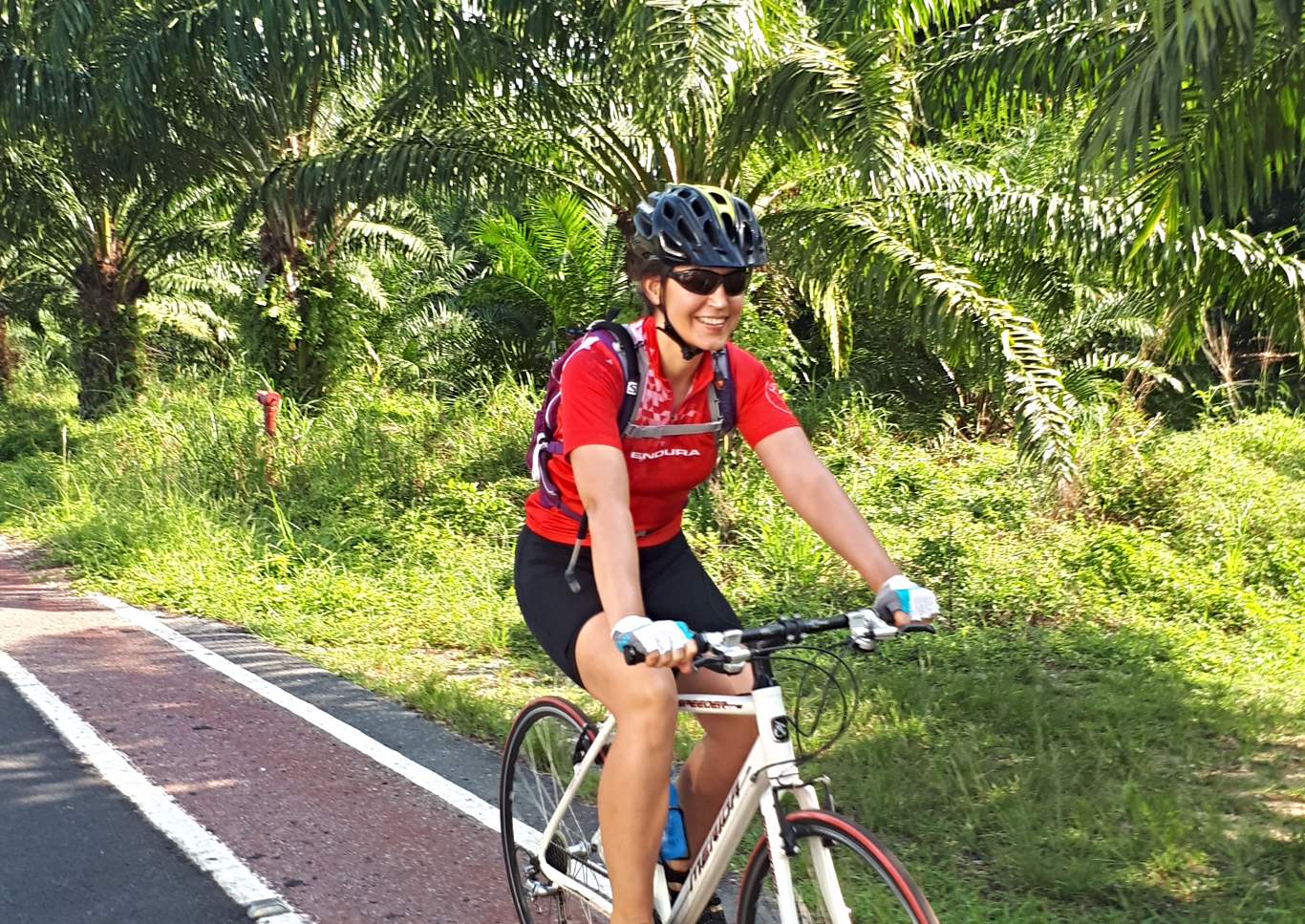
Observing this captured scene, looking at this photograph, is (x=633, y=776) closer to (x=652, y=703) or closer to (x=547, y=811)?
(x=652, y=703)

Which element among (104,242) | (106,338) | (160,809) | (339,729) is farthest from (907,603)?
(104,242)

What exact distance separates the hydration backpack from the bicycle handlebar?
462 millimetres

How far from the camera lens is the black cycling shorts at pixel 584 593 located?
117 inches

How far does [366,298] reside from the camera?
18109mm

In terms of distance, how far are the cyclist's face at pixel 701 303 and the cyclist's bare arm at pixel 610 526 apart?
0.32 meters

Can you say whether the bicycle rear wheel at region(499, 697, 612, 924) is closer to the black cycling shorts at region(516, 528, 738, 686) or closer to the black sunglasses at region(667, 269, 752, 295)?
the black cycling shorts at region(516, 528, 738, 686)

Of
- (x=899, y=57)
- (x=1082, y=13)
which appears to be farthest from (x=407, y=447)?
(x=1082, y=13)

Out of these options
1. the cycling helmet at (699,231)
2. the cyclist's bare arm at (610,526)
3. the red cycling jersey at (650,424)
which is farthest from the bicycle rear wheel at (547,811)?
the cycling helmet at (699,231)

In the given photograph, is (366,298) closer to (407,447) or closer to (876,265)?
(407,447)

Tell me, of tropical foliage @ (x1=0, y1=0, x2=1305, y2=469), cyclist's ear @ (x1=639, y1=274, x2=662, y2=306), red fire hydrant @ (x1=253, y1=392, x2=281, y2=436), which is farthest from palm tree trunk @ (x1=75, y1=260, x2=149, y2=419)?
cyclist's ear @ (x1=639, y1=274, x2=662, y2=306)

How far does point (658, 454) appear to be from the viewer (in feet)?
9.56

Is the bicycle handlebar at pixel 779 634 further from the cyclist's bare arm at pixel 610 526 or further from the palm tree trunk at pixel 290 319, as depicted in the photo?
the palm tree trunk at pixel 290 319

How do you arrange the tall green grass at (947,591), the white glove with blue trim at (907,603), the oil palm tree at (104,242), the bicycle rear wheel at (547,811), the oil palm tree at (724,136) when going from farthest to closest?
1. the oil palm tree at (104,242)
2. the oil palm tree at (724,136)
3. the tall green grass at (947,591)
4. the bicycle rear wheel at (547,811)
5. the white glove with blue trim at (907,603)

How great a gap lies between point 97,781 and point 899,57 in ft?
21.8
